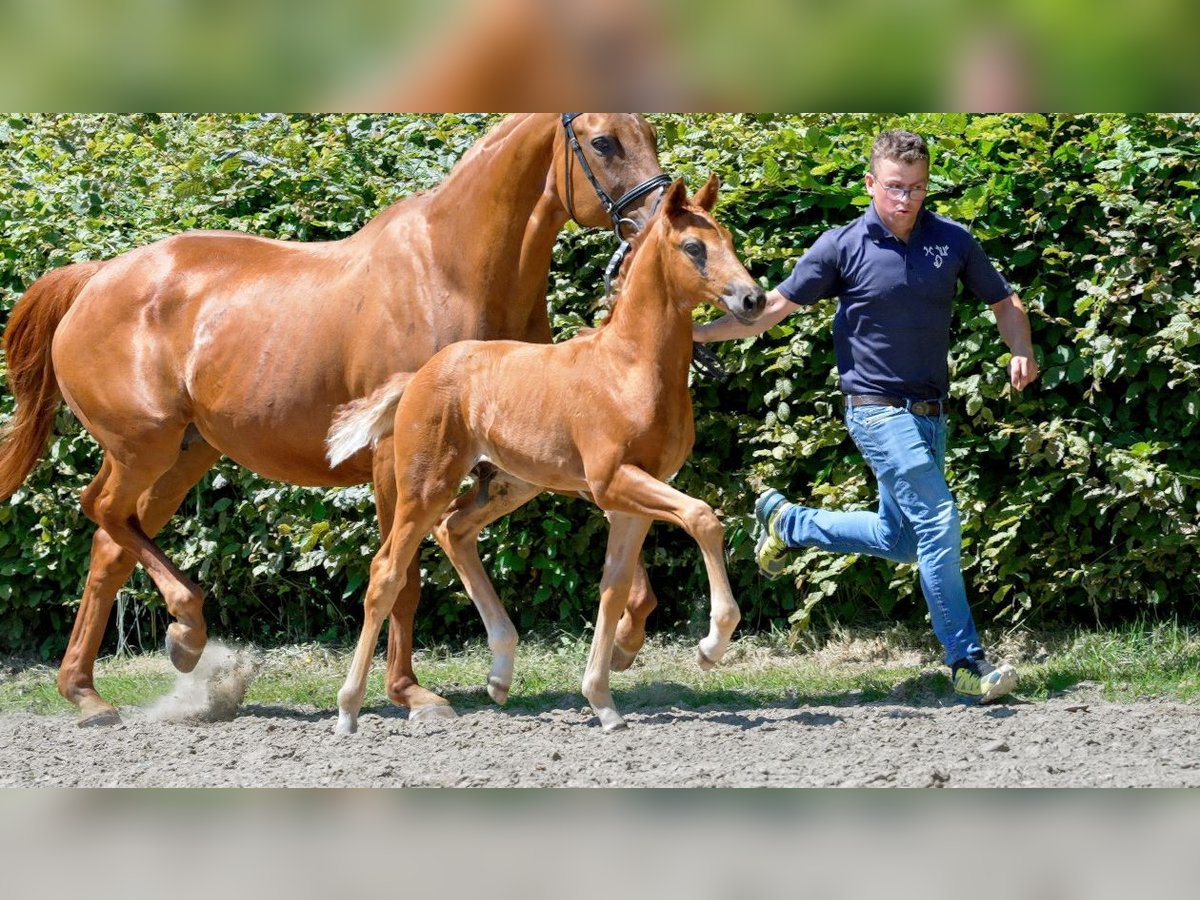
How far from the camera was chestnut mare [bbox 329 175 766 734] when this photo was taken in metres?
4.72

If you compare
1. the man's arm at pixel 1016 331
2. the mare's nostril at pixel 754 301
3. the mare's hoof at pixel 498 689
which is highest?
the mare's nostril at pixel 754 301

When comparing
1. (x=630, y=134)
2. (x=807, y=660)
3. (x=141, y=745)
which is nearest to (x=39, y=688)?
(x=141, y=745)

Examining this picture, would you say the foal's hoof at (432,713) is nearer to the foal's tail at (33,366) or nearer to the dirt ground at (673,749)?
the dirt ground at (673,749)

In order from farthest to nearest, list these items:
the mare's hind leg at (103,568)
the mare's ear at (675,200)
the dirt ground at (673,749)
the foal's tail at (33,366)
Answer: the foal's tail at (33,366) < the mare's hind leg at (103,568) < the mare's ear at (675,200) < the dirt ground at (673,749)

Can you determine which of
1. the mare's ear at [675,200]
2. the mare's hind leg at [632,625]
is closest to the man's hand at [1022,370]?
the mare's ear at [675,200]

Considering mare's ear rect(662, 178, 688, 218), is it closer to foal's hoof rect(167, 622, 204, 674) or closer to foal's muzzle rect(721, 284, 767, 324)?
foal's muzzle rect(721, 284, 767, 324)

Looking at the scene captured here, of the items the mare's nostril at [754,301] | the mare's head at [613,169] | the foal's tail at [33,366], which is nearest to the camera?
the mare's nostril at [754,301]

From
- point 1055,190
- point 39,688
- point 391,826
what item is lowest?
point 39,688

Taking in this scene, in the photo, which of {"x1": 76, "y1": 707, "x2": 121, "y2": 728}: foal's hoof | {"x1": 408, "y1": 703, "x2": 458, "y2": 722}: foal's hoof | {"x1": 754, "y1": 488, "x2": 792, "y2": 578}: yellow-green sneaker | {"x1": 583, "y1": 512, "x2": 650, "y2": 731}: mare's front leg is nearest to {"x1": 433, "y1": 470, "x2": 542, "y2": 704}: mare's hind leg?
{"x1": 408, "y1": 703, "x2": 458, "y2": 722}: foal's hoof

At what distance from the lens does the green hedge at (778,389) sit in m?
6.24

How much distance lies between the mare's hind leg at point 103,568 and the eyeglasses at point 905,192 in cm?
350
